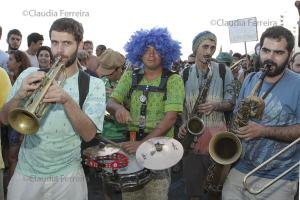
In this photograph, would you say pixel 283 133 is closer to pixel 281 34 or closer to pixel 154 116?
pixel 281 34

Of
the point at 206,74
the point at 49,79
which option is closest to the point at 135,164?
the point at 49,79

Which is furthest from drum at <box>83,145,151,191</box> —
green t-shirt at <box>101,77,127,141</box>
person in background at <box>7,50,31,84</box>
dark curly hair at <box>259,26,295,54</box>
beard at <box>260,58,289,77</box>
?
person in background at <box>7,50,31,84</box>

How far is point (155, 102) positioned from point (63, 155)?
129 cm

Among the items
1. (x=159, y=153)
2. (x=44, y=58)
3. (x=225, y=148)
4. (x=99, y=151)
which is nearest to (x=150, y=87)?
(x=159, y=153)

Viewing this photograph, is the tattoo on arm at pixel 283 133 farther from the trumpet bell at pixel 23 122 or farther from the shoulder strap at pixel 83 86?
the trumpet bell at pixel 23 122

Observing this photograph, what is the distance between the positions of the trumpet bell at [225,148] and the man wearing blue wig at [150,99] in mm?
490

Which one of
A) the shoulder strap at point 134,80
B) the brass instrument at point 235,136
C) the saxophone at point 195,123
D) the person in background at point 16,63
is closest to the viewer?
the brass instrument at point 235,136

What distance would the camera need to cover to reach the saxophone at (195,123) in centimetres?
505

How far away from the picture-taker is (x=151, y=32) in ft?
15.1

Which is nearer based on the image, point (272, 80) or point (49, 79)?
point (49, 79)

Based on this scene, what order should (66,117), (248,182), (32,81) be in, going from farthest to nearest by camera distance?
(248,182) < (66,117) < (32,81)

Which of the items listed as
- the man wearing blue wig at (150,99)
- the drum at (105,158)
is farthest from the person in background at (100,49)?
the drum at (105,158)

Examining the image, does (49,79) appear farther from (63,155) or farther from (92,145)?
(92,145)

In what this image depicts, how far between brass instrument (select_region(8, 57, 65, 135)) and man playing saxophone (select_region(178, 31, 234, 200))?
251 cm
